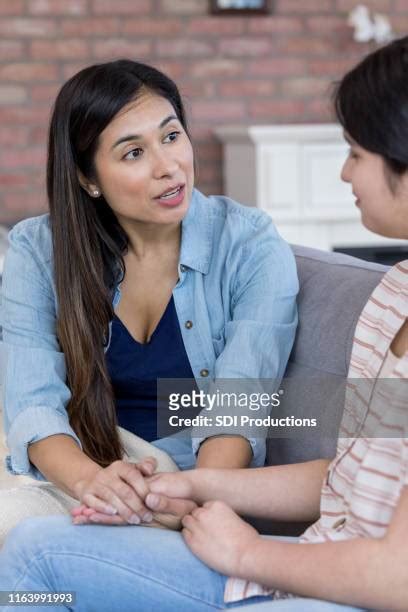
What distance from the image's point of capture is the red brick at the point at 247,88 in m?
4.88

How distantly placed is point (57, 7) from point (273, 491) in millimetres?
3759

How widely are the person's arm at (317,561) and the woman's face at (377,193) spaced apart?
0.31 metres

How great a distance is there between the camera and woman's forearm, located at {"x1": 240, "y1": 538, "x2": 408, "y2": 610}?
111cm

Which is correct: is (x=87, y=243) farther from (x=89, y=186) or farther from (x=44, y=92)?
(x=44, y=92)

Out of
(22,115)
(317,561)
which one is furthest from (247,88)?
(317,561)

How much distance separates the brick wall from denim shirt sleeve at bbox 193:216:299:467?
119 inches

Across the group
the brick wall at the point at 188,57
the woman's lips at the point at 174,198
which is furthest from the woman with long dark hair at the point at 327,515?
the brick wall at the point at 188,57

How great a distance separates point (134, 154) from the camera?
1839 millimetres

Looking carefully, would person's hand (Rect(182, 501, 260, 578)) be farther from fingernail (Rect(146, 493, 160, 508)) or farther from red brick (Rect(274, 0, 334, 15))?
red brick (Rect(274, 0, 334, 15))

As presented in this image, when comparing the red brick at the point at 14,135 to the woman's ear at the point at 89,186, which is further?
the red brick at the point at 14,135

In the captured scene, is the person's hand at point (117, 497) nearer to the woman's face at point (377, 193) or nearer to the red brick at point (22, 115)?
the woman's face at point (377, 193)

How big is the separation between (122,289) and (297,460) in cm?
44

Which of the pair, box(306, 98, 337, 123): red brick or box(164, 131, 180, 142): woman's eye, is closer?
box(164, 131, 180, 142): woman's eye

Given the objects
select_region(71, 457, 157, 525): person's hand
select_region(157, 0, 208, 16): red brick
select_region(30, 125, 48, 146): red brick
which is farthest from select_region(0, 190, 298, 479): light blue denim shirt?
select_region(157, 0, 208, 16): red brick
